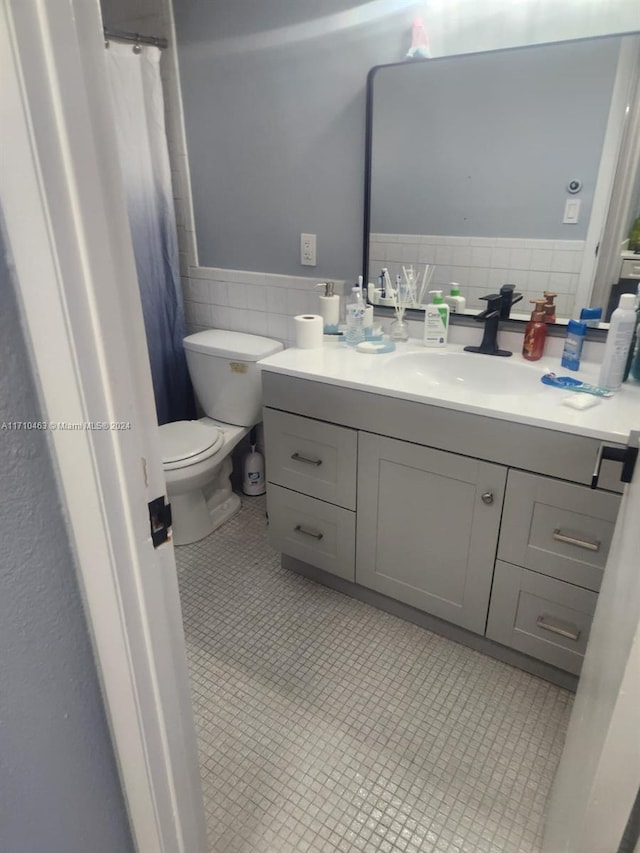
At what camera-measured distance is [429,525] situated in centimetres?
154

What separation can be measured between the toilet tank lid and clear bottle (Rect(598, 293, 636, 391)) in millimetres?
1171

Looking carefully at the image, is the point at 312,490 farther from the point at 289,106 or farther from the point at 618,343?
the point at 289,106

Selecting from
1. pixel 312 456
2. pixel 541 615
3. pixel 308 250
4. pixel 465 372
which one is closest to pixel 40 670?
pixel 312 456

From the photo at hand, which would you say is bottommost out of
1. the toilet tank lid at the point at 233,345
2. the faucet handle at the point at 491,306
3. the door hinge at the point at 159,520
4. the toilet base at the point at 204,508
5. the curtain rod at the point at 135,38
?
the toilet base at the point at 204,508

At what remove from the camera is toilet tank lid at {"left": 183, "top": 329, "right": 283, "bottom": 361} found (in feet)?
6.82

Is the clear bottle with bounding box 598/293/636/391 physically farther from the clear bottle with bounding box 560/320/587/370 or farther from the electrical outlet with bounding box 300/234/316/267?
the electrical outlet with bounding box 300/234/316/267

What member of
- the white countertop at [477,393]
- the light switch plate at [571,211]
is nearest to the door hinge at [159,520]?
the white countertop at [477,393]

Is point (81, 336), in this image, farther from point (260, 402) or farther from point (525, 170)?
point (260, 402)

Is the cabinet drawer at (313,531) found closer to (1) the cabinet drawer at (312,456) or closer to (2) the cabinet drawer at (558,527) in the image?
(1) the cabinet drawer at (312,456)

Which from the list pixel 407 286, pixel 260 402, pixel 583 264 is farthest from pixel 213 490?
pixel 583 264

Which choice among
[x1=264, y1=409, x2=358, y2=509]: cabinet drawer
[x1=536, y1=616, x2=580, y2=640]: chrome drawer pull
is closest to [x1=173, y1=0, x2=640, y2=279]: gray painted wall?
[x1=264, y1=409, x2=358, y2=509]: cabinet drawer

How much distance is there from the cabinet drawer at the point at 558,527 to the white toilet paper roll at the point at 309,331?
0.77m

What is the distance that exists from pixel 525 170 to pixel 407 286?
47 cm

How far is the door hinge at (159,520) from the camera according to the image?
65cm
